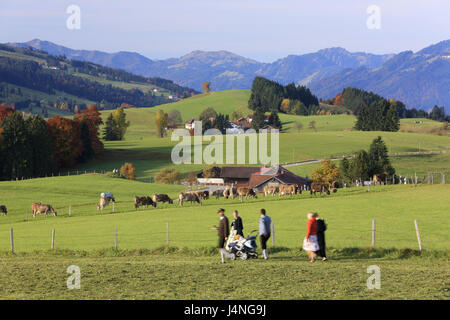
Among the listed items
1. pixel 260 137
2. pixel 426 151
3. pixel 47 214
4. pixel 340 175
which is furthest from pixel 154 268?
pixel 260 137

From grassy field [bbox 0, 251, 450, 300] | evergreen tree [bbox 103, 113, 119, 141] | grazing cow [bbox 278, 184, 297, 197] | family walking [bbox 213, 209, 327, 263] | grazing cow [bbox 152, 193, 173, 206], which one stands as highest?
evergreen tree [bbox 103, 113, 119, 141]

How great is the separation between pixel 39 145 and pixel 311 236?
9188 centimetres

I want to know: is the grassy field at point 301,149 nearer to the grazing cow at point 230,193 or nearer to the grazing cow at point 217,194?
the grazing cow at point 217,194

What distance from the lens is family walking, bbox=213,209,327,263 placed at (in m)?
23.5

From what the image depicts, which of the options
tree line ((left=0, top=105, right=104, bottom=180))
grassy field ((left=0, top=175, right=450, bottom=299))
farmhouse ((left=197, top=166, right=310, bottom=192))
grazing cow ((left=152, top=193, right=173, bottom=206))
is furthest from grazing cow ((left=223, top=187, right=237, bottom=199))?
tree line ((left=0, top=105, right=104, bottom=180))

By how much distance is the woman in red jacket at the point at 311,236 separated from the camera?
23188 millimetres

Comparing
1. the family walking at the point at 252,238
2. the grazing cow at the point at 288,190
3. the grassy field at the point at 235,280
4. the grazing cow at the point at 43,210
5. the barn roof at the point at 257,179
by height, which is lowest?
the barn roof at the point at 257,179

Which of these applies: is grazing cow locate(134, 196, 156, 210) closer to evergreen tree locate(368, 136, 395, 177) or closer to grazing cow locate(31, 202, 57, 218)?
grazing cow locate(31, 202, 57, 218)

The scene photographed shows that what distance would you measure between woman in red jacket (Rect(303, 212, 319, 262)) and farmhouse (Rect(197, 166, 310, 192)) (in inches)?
2995

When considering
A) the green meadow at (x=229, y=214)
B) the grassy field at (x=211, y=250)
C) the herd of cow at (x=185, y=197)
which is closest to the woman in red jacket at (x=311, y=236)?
the grassy field at (x=211, y=250)

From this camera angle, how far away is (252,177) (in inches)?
4173

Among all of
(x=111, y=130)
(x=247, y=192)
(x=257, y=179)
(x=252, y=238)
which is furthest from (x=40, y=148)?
(x=252, y=238)

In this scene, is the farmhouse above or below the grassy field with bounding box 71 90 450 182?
below
